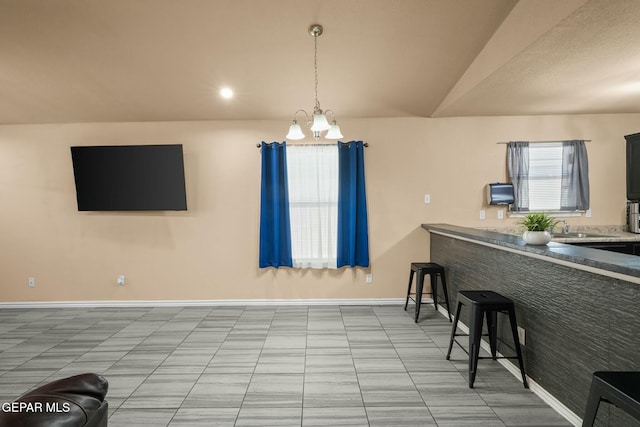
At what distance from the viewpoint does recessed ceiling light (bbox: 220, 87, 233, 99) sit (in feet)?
12.8

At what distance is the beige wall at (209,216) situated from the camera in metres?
4.59

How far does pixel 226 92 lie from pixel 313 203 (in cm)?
172

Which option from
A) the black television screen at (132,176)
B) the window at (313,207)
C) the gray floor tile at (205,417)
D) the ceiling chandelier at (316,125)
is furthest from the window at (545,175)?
the black television screen at (132,176)

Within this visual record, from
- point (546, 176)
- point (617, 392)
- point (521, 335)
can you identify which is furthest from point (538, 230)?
point (546, 176)

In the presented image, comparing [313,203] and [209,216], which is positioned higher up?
[313,203]

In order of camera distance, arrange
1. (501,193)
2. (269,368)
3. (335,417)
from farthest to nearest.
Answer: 1. (501,193)
2. (269,368)
3. (335,417)

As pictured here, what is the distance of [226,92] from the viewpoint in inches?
→ 156

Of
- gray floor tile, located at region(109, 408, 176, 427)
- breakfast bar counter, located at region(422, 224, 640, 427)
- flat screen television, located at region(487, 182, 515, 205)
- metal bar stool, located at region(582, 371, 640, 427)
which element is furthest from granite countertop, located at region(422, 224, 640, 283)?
gray floor tile, located at region(109, 408, 176, 427)

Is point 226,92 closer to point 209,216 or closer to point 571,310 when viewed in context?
point 209,216

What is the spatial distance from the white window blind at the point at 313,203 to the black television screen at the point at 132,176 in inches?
57.8

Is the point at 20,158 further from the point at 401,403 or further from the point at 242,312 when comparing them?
the point at 401,403

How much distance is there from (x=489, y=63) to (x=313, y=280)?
10.4 feet

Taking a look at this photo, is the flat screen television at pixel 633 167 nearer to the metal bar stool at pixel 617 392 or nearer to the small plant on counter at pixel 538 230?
the small plant on counter at pixel 538 230

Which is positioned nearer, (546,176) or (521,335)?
(521,335)
